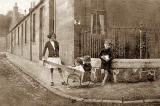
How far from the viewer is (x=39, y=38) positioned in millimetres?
19281

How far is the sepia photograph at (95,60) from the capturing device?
6930 mm

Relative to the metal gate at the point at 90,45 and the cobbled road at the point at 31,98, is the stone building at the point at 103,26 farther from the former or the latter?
the cobbled road at the point at 31,98

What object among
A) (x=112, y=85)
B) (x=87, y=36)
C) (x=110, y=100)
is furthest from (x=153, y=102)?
(x=87, y=36)

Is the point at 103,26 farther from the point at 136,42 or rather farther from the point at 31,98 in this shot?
the point at 31,98

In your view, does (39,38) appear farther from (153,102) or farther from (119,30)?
(153,102)

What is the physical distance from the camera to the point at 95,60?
33.0 ft

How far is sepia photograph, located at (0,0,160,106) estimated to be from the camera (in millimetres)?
6930

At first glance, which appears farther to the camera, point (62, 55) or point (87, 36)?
point (62, 55)

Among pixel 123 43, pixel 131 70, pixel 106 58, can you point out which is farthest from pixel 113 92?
pixel 123 43

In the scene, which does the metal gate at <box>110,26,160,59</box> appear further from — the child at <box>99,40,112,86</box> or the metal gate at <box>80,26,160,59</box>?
the child at <box>99,40,112,86</box>

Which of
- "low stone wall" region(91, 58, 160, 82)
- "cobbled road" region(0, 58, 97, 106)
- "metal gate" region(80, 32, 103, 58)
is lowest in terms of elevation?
"cobbled road" region(0, 58, 97, 106)

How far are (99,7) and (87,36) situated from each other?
2046 millimetres

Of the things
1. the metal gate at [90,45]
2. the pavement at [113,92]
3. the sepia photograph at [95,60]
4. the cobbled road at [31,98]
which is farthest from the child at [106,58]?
the cobbled road at [31,98]

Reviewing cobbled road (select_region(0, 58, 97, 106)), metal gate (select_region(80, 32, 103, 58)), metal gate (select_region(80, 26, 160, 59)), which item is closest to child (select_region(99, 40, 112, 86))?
metal gate (select_region(80, 26, 160, 59))
